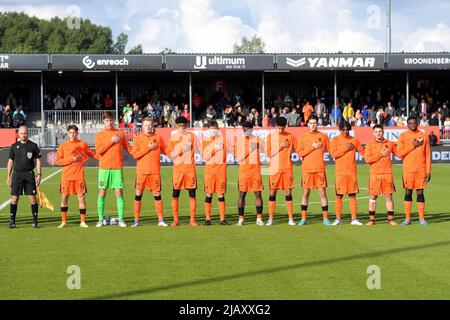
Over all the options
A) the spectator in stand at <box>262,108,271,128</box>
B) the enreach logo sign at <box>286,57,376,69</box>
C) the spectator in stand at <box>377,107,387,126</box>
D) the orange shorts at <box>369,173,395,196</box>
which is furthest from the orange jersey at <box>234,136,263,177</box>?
the spectator in stand at <box>377,107,387,126</box>

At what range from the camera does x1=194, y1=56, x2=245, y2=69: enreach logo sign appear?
130ft

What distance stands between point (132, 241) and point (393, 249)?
161 inches

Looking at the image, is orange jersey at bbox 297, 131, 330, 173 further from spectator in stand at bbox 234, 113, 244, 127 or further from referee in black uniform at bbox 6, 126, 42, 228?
spectator in stand at bbox 234, 113, 244, 127

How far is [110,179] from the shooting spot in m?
14.5

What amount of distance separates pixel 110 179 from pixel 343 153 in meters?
4.33

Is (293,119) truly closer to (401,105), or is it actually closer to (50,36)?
(401,105)

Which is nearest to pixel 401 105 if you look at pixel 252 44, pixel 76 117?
pixel 76 117

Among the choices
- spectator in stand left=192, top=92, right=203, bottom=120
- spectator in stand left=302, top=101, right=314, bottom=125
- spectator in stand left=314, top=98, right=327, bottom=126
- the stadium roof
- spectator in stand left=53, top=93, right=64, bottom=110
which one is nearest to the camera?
the stadium roof

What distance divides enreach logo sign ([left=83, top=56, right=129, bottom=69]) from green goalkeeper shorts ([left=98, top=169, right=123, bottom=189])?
2564 centimetres

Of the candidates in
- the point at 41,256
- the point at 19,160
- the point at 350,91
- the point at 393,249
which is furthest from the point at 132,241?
the point at 350,91

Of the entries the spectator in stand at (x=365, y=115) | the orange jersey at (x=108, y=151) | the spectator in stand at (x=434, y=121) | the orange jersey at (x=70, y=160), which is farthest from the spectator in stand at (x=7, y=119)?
the orange jersey at (x=108, y=151)

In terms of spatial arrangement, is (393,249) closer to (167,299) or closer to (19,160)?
(167,299)

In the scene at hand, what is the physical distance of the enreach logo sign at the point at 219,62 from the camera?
130 feet

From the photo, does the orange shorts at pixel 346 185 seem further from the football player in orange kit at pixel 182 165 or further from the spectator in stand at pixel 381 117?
the spectator in stand at pixel 381 117
